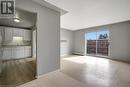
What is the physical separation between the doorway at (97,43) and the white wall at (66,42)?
1.51m

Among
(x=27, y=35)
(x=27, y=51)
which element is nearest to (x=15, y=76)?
(x=27, y=51)

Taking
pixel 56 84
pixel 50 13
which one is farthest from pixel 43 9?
pixel 56 84

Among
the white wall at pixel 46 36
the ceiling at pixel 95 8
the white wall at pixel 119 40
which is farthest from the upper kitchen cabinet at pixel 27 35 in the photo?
the white wall at pixel 119 40

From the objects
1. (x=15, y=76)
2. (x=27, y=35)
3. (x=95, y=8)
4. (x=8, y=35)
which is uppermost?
(x=95, y=8)

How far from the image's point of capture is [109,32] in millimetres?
5461

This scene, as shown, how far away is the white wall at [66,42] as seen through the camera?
681 cm

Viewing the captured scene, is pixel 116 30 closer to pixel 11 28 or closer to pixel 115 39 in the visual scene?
pixel 115 39

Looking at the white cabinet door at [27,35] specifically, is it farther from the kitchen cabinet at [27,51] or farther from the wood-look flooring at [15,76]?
the wood-look flooring at [15,76]

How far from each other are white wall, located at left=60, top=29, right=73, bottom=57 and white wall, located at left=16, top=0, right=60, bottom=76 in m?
3.56

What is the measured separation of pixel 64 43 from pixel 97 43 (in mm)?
2705

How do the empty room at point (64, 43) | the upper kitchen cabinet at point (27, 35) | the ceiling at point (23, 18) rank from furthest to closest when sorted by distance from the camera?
1. the upper kitchen cabinet at point (27, 35)
2. the ceiling at point (23, 18)
3. the empty room at point (64, 43)

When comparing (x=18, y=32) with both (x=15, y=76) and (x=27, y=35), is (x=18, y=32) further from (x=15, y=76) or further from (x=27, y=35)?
(x=15, y=76)

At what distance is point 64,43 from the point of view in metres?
7.01

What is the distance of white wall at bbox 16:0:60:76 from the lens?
251 cm
